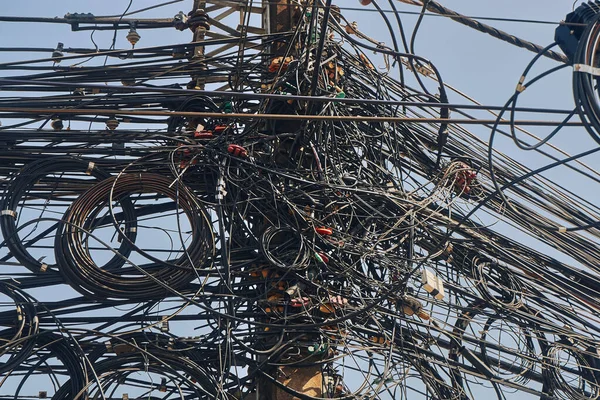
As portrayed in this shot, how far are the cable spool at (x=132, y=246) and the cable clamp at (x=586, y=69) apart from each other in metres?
2.96

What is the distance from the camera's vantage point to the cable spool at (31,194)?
242 inches

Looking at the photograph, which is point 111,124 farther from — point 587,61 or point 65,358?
point 587,61

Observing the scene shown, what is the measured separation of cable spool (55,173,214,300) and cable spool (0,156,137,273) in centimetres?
18

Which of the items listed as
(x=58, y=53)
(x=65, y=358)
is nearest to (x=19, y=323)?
(x=65, y=358)

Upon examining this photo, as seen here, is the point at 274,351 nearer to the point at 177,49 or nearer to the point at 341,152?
the point at 341,152

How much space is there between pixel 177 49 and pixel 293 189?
194cm

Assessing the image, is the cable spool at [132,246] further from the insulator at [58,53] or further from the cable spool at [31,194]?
the insulator at [58,53]

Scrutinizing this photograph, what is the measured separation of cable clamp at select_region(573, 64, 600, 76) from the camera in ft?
13.5

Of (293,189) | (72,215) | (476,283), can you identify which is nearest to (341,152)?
(293,189)

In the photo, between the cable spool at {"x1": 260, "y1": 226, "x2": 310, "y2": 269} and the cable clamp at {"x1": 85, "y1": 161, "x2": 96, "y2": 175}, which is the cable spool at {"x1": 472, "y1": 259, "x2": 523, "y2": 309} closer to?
the cable spool at {"x1": 260, "y1": 226, "x2": 310, "y2": 269}

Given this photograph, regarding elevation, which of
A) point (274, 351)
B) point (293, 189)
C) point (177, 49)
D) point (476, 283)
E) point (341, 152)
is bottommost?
point (274, 351)

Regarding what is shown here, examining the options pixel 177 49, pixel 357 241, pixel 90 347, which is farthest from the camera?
pixel 177 49

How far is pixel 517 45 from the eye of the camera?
18.7 feet

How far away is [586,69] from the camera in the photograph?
162 inches
